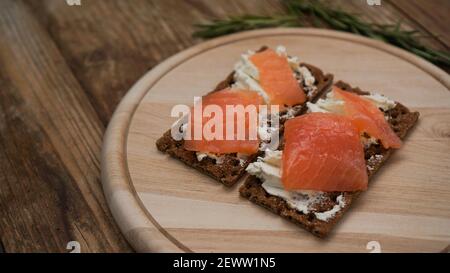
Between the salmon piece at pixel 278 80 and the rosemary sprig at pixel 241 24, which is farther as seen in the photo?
the rosemary sprig at pixel 241 24

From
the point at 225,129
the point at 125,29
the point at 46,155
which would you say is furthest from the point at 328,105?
the point at 125,29

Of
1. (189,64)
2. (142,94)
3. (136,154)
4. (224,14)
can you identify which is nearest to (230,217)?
(136,154)

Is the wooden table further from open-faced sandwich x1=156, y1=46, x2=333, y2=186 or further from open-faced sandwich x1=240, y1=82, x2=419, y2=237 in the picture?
open-faced sandwich x1=240, y1=82, x2=419, y2=237

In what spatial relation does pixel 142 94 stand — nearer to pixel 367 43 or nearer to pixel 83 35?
pixel 83 35

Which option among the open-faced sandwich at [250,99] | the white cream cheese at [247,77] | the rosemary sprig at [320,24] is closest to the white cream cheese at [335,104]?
the open-faced sandwich at [250,99]

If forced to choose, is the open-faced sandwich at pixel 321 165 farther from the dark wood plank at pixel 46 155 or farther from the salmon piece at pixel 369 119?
the dark wood plank at pixel 46 155

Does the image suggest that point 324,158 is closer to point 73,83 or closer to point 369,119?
point 369,119

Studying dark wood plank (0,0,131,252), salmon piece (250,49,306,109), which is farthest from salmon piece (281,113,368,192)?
dark wood plank (0,0,131,252)
